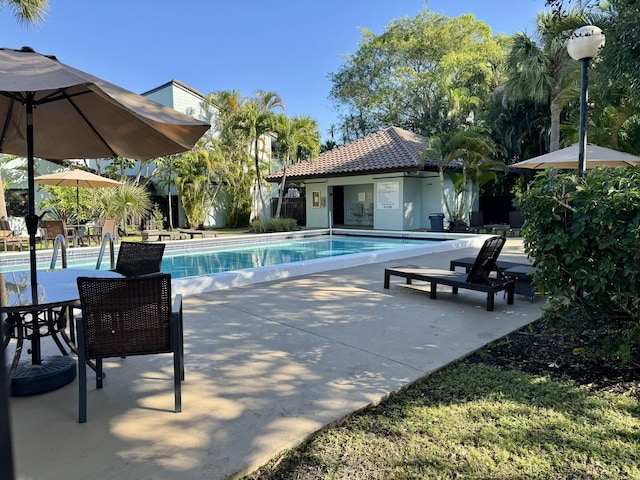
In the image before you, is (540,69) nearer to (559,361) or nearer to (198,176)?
(559,361)

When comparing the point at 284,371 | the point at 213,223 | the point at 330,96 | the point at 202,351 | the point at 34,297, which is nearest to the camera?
the point at 34,297

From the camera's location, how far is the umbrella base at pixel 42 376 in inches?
134

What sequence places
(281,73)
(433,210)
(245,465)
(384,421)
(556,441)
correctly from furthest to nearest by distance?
(281,73) < (433,210) < (384,421) < (556,441) < (245,465)

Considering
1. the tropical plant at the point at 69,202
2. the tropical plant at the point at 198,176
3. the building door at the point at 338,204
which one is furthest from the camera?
the building door at the point at 338,204

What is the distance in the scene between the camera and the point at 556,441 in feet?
9.24

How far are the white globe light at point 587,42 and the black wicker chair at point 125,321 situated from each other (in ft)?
19.5

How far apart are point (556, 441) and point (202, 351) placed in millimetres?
3157

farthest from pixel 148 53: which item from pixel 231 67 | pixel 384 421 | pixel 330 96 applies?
pixel 384 421

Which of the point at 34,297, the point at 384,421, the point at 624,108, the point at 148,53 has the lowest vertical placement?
the point at 384,421

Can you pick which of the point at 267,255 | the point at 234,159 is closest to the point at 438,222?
the point at 267,255

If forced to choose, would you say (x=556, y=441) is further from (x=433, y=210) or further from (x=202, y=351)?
(x=433, y=210)

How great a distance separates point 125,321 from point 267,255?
1136 centimetres

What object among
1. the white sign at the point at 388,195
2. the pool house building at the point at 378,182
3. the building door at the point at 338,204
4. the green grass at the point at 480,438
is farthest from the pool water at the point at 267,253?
the green grass at the point at 480,438

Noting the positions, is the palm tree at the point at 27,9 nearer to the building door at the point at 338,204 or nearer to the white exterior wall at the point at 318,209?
the white exterior wall at the point at 318,209
